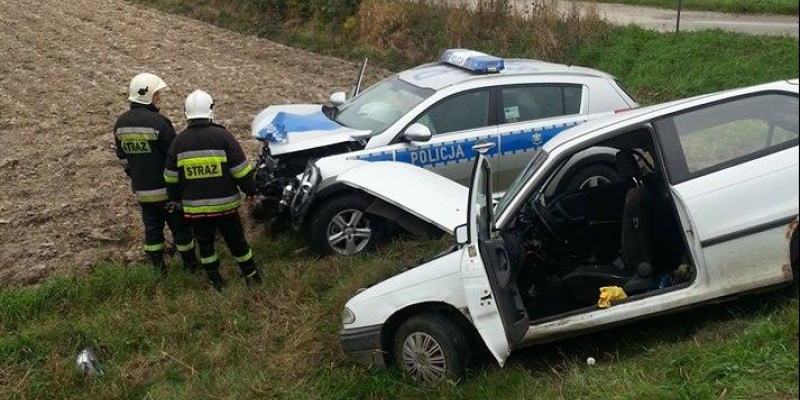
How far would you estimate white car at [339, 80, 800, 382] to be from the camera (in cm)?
422

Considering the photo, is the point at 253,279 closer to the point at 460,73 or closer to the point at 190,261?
the point at 190,261

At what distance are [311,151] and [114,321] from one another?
233 centimetres

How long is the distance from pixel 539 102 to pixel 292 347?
3.53 m

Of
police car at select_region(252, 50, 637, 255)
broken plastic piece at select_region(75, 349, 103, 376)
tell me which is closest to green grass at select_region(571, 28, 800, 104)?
police car at select_region(252, 50, 637, 255)

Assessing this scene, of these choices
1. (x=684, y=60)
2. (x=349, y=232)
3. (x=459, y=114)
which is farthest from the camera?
(x=684, y=60)

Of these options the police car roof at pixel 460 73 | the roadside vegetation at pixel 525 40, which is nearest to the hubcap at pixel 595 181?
the police car roof at pixel 460 73

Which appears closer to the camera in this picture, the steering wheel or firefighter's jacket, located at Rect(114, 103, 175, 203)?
the steering wheel

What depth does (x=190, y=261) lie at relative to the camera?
6.87m

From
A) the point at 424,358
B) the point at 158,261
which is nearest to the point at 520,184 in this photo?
the point at 424,358

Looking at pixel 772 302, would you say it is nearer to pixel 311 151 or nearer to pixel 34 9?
pixel 311 151

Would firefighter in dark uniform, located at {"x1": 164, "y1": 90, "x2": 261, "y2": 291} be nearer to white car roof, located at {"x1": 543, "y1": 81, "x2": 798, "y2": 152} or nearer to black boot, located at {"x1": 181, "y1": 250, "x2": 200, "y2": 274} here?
black boot, located at {"x1": 181, "y1": 250, "x2": 200, "y2": 274}

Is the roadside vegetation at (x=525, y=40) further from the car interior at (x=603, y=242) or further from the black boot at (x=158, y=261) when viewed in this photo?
the black boot at (x=158, y=261)

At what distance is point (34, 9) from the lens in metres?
20.5

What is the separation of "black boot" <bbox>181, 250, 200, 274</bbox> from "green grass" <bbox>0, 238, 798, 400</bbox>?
13 centimetres
